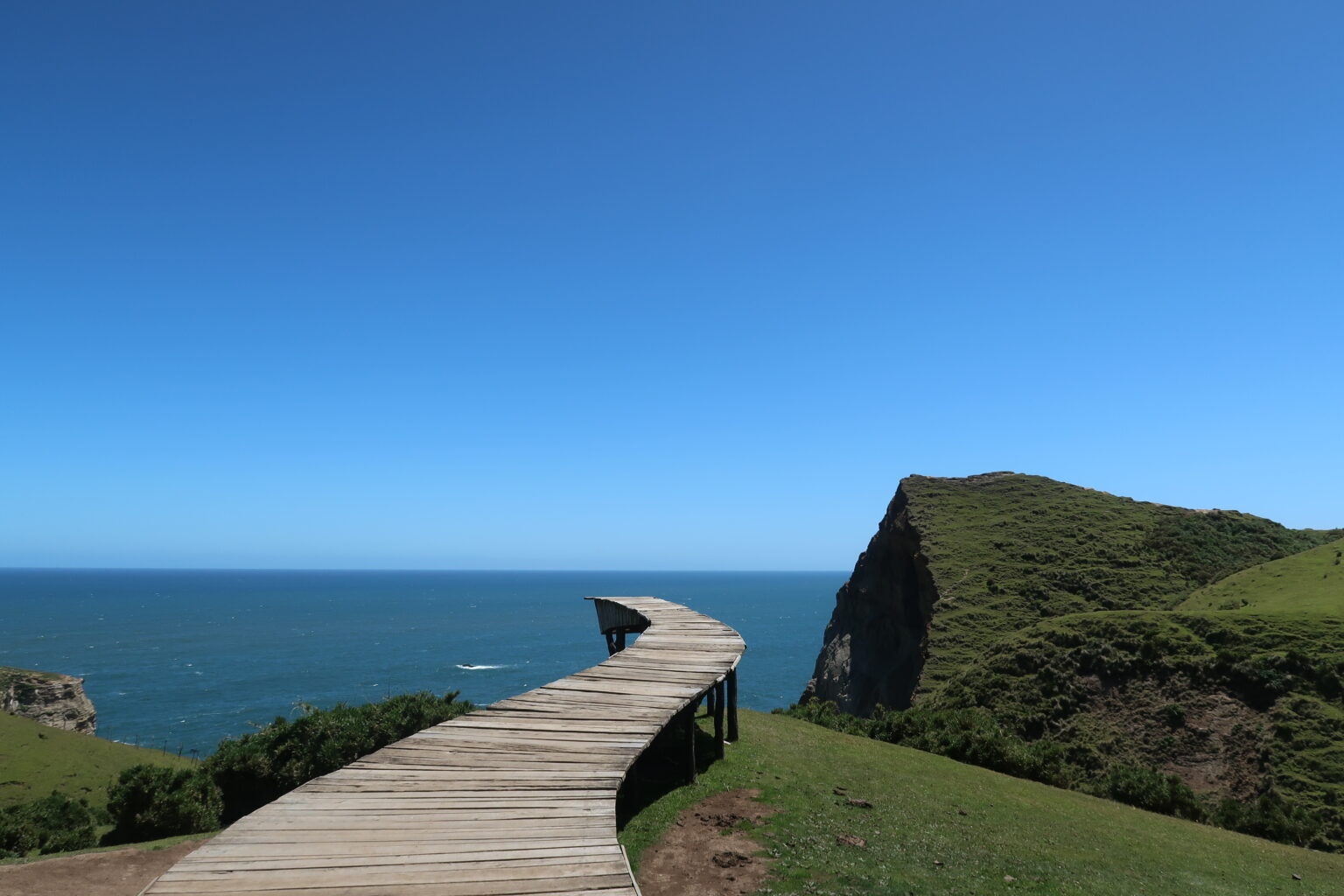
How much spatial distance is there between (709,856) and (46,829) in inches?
1171

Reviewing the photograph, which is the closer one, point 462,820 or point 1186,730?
point 462,820

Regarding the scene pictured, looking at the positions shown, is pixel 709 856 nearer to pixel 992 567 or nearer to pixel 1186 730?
pixel 1186 730

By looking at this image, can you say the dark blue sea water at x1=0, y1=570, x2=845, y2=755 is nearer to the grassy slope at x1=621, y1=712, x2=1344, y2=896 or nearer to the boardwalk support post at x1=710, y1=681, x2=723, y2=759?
the grassy slope at x1=621, y1=712, x2=1344, y2=896

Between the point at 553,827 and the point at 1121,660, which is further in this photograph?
the point at 1121,660

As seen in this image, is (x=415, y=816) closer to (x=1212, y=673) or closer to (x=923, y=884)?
(x=923, y=884)

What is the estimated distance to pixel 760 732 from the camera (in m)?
Answer: 21.2

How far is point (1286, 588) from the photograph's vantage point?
1505 inches

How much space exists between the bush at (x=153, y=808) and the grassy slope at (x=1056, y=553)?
34.8 metres

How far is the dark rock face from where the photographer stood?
56.3 m

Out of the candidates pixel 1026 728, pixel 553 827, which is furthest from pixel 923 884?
pixel 1026 728

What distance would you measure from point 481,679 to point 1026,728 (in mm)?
80344

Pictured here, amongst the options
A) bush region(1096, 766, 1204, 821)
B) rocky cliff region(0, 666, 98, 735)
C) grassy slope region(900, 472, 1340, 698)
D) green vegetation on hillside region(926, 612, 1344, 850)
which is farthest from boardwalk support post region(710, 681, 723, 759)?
rocky cliff region(0, 666, 98, 735)

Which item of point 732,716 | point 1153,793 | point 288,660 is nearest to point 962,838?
point 732,716

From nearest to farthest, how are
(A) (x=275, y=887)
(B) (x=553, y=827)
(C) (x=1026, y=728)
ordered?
(A) (x=275, y=887) → (B) (x=553, y=827) → (C) (x=1026, y=728)
